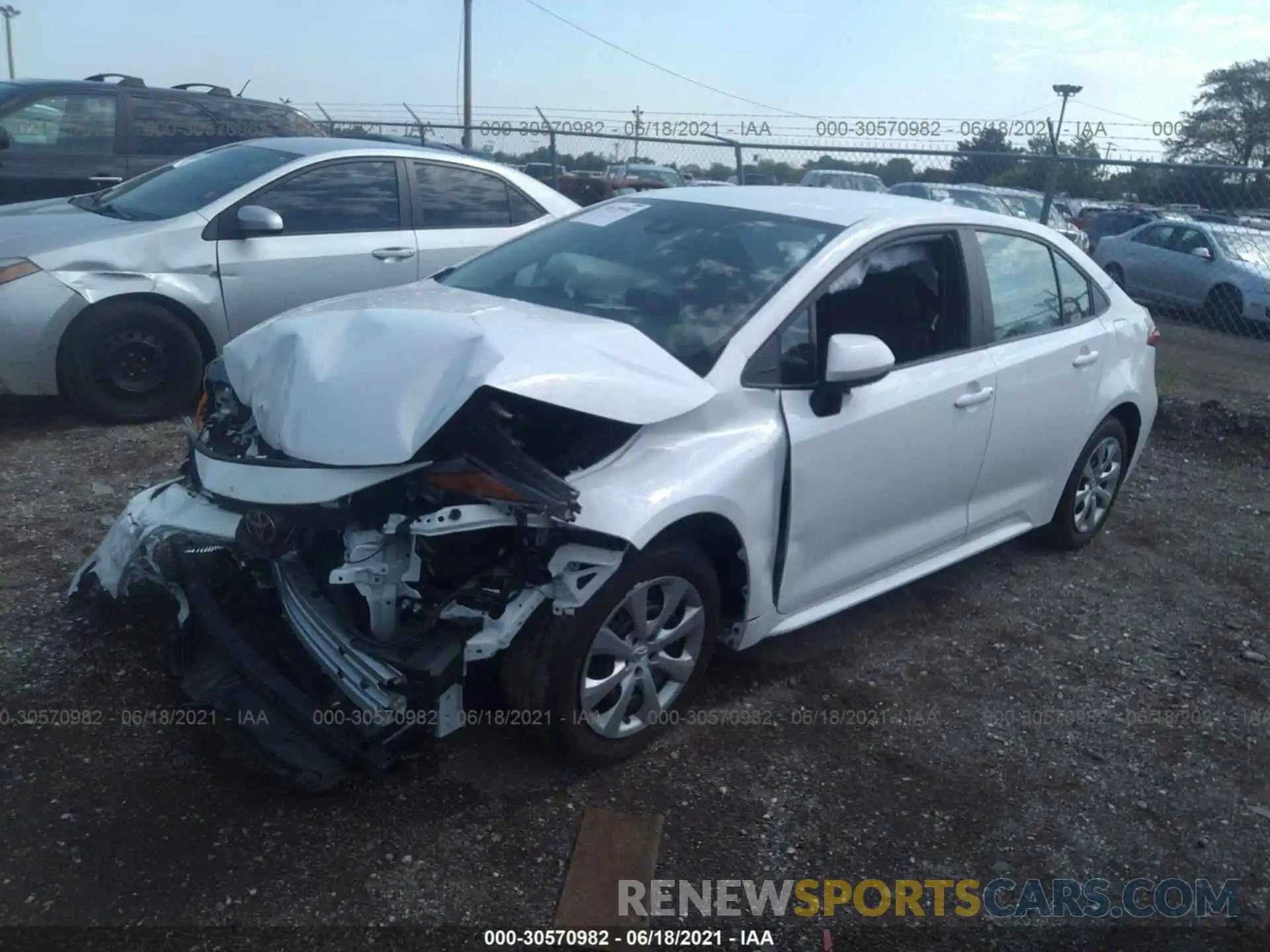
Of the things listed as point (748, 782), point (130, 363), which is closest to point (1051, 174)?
point (130, 363)

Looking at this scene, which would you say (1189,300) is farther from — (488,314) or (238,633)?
(238,633)

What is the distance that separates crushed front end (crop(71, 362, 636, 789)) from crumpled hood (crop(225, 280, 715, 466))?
7 cm

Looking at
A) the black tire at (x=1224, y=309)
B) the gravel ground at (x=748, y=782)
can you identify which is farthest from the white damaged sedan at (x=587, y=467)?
the black tire at (x=1224, y=309)

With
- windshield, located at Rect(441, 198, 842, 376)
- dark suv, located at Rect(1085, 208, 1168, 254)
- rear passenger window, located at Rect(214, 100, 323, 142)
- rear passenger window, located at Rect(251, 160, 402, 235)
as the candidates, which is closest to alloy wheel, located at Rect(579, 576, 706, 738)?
windshield, located at Rect(441, 198, 842, 376)

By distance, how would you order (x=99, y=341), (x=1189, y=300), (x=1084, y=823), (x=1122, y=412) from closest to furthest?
1. (x=1084, y=823)
2. (x=1122, y=412)
3. (x=99, y=341)
4. (x=1189, y=300)

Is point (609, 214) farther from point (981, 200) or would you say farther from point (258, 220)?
point (981, 200)

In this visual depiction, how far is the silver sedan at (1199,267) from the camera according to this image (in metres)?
13.1

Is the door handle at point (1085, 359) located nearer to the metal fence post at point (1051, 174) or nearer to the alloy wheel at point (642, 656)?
the alloy wheel at point (642, 656)

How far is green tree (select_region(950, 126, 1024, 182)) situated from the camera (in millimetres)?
10344

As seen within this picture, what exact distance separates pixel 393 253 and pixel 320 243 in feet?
1.43

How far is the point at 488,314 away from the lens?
3.50 m

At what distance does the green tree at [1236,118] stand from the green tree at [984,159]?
24.5ft

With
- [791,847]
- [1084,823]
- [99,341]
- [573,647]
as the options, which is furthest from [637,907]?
[99,341]

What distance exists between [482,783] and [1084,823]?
1.85 meters
